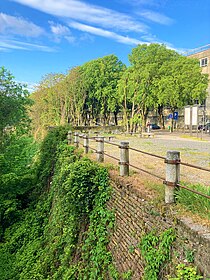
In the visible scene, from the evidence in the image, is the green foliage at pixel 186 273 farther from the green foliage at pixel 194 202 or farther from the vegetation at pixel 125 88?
the vegetation at pixel 125 88

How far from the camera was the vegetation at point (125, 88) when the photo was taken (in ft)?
117

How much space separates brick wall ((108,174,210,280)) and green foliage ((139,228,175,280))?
0.31 ft

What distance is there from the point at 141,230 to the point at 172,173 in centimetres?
120

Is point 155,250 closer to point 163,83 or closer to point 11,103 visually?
point 11,103

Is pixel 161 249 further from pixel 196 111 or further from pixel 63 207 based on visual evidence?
pixel 196 111

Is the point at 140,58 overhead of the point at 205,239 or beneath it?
overhead

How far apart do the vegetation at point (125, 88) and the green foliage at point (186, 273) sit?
29.5 meters

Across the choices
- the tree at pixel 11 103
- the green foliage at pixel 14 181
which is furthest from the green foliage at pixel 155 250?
the tree at pixel 11 103

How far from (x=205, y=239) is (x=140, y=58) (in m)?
40.7

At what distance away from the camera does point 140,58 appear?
4109cm

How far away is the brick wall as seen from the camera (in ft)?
10.3

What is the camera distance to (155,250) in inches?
154

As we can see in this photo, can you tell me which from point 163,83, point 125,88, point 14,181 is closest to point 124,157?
point 14,181

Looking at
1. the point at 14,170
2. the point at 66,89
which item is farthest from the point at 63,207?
the point at 66,89
